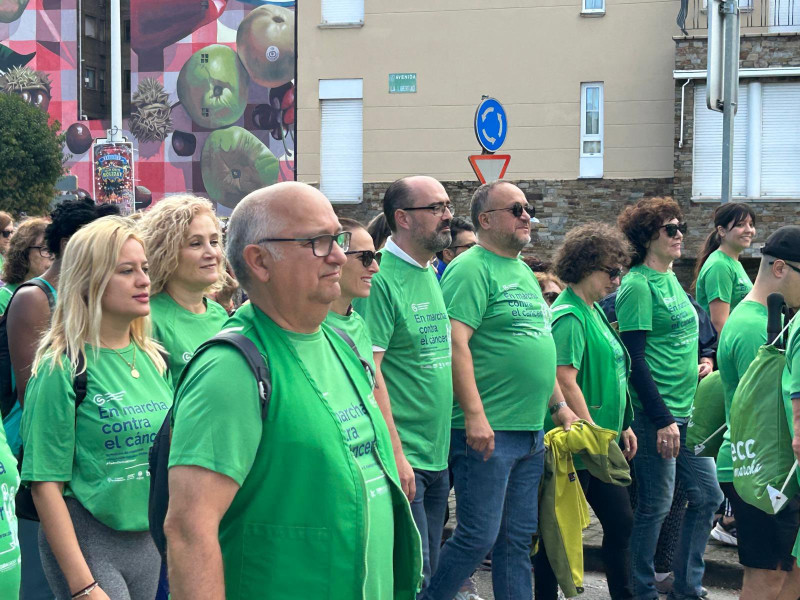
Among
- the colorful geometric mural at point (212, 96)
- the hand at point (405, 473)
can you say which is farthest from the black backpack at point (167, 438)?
the colorful geometric mural at point (212, 96)

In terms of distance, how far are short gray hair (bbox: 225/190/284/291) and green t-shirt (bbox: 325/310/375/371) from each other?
5.92 ft

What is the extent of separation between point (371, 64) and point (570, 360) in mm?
22412

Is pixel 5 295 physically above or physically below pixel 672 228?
below

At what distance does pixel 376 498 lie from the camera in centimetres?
257

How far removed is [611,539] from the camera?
555 centimetres

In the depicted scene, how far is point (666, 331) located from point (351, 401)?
3961mm

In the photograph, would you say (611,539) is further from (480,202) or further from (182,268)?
(182,268)

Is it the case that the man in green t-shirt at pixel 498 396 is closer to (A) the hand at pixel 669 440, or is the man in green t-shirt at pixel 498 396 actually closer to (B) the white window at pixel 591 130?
(A) the hand at pixel 669 440

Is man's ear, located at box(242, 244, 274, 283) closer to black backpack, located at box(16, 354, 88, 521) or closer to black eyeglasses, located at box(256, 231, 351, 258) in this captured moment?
black eyeglasses, located at box(256, 231, 351, 258)

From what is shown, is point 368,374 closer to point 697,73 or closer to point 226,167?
point 697,73

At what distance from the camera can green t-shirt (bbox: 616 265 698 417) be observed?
6.12m

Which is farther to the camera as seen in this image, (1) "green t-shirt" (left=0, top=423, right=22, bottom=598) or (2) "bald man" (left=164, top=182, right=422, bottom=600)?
(1) "green t-shirt" (left=0, top=423, right=22, bottom=598)

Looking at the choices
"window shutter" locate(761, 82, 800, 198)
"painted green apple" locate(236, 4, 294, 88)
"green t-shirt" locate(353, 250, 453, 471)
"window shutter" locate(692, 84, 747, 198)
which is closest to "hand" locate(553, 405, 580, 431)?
"green t-shirt" locate(353, 250, 453, 471)

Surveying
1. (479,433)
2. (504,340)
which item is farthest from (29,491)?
(504,340)
